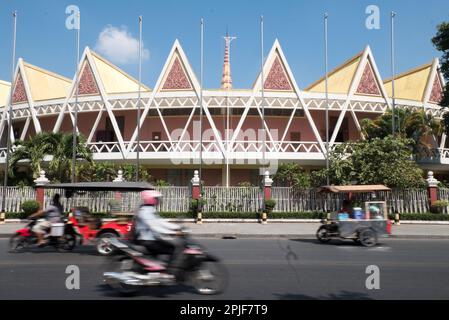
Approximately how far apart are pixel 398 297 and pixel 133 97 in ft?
75.1

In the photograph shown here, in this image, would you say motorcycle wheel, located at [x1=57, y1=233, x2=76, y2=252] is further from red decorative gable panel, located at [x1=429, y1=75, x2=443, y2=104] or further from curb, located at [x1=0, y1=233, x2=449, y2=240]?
red decorative gable panel, located at [x1=429, y1=75, x2=443, y2=104]

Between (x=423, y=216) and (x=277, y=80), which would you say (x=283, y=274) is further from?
(x=277, y=80)

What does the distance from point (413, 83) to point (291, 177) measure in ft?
53.4

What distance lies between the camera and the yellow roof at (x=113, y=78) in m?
28.7

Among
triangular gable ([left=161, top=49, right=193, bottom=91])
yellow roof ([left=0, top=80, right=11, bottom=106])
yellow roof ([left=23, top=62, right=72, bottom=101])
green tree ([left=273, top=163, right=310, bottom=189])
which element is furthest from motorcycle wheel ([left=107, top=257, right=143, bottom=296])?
yellow roof ([left=0, top=80, right=11, bottom=106])

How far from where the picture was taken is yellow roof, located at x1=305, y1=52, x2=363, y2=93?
28.9m

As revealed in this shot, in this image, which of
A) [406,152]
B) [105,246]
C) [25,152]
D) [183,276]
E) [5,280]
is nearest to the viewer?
[183,276]

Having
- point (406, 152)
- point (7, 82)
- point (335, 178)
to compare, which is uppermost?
point (7, 82)

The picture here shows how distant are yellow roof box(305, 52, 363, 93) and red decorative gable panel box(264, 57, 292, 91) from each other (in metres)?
4.89
